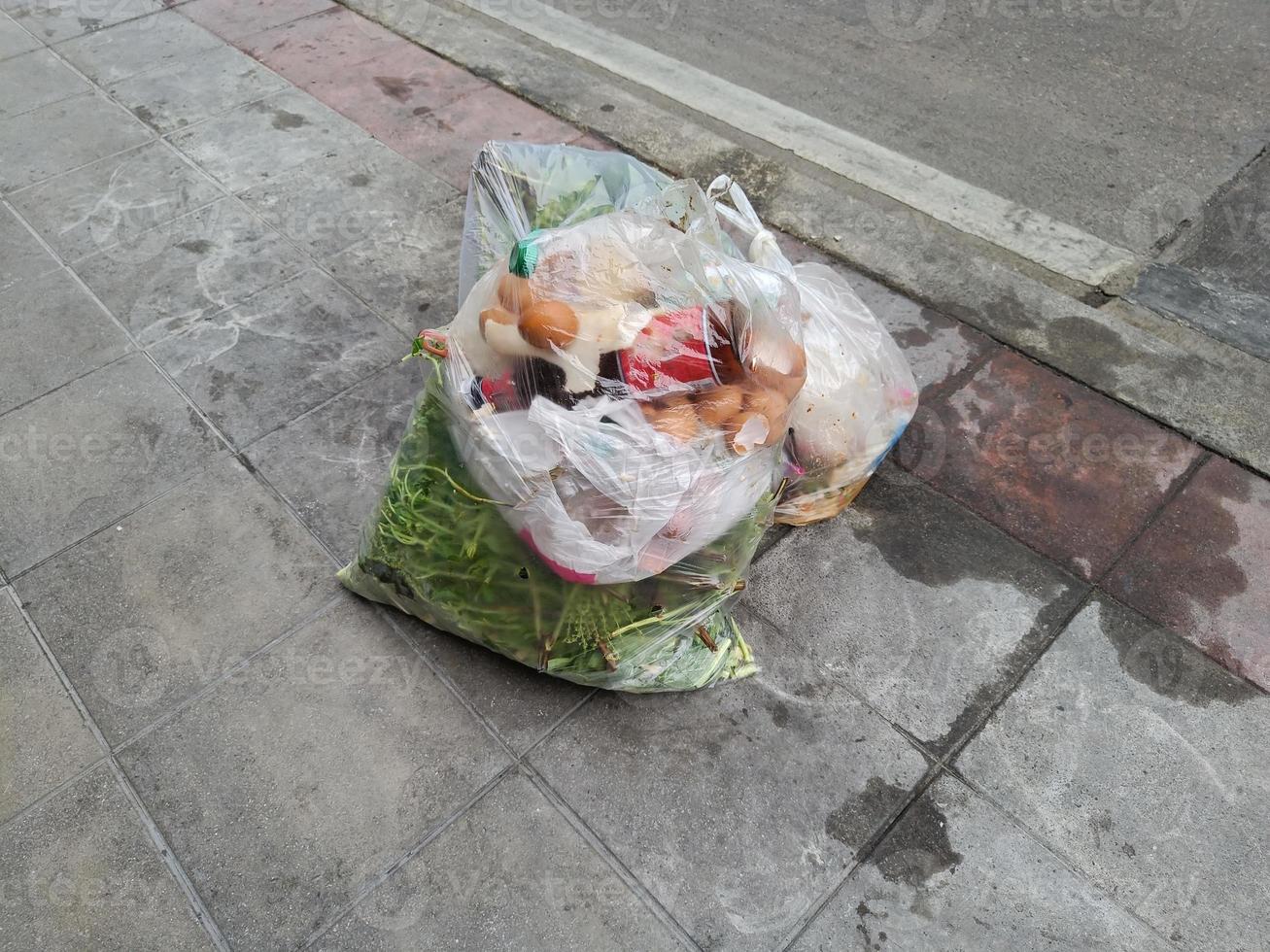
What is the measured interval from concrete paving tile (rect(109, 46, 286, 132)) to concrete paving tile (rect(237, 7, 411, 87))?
116 millimetres

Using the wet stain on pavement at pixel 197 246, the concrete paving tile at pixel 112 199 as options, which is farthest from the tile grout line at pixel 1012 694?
the concrete paving tile at pixel 112 199

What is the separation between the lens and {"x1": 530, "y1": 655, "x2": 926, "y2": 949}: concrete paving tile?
1.90 metres

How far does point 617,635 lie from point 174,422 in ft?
5.72

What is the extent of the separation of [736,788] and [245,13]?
5.47m

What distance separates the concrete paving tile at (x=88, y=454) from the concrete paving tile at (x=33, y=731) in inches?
11.9

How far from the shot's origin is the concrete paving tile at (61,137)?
→ 401 cm

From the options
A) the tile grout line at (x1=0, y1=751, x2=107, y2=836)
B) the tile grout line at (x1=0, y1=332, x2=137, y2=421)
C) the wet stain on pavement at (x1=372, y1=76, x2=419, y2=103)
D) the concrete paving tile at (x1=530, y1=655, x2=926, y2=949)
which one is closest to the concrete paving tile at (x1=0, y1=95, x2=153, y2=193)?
the wet stain on pavement at (x1=372, y1=76, x2=419, y2=103)

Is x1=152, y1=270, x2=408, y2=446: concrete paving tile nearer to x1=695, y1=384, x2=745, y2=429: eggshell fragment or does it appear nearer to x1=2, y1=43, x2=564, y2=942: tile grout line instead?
x1=2, y1=43, x2=564, y2=942: tile grout line

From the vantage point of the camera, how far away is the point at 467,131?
431 centimetres

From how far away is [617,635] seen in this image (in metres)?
2.06

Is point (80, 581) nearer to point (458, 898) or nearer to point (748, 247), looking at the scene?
point (458, 898)

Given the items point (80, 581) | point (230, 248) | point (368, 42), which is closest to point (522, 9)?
point (368, 42)

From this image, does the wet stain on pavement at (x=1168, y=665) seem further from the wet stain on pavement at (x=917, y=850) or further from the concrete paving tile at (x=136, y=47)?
the concrete paving tile at (x=136, y=47)

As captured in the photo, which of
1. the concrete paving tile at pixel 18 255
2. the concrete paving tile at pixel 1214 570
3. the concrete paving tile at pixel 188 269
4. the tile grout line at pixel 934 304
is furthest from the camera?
the concrete paving tile at pixel 18 255
